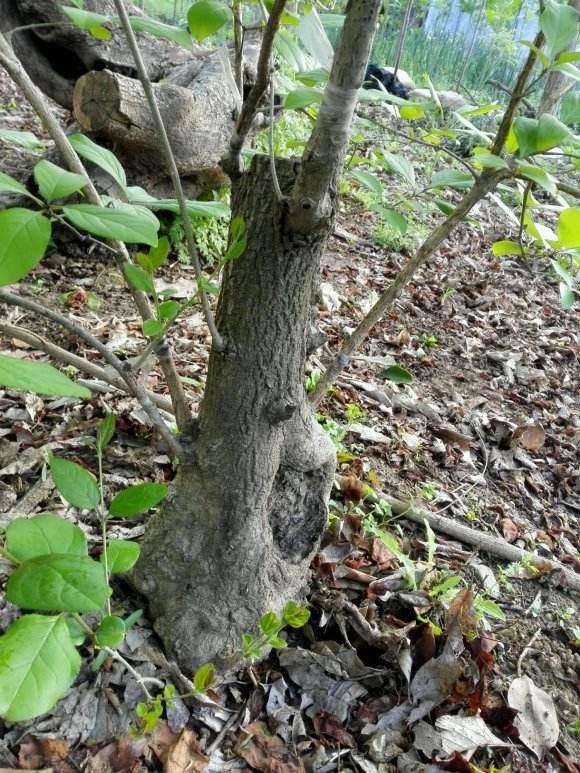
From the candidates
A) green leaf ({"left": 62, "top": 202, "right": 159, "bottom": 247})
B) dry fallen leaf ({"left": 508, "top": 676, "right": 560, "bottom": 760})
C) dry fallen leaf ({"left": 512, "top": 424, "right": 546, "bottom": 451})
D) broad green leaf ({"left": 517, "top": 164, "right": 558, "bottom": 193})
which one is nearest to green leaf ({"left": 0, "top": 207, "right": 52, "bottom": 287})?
green leaf ({"left": 62, "top": 202, "right": 159, "bottom": 247})

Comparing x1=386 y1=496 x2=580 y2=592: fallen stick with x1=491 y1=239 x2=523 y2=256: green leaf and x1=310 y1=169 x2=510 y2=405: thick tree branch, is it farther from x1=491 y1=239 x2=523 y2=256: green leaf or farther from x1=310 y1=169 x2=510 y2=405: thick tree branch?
x1=491 y1=239 x2=523 y2=256: green leaf

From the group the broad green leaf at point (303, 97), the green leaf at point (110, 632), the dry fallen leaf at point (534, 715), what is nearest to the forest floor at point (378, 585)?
the dry fallen leaf at point (534, 715)

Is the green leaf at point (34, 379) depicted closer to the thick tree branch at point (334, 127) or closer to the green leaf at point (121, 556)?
the green leaf at point (121, 556)

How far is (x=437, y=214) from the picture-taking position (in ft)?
18.0

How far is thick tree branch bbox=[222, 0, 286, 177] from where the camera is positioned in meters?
0.74

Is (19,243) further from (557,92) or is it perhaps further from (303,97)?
(557,92)

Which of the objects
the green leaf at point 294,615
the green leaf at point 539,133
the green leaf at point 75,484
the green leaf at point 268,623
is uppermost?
the green leaf at point 539,133

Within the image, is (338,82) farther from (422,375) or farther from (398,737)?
(422,375)

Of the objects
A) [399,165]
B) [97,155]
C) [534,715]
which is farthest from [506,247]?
[534,715]

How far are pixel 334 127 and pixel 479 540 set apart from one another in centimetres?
157

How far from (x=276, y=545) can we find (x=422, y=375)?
70.4 inches

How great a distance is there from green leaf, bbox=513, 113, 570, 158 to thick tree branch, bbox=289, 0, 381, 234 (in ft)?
0.81

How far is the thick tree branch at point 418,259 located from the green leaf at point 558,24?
0.20 meters

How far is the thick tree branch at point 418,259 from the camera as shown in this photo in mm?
1097
